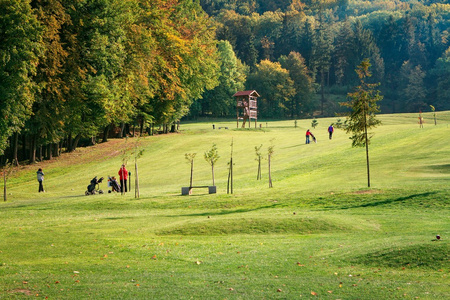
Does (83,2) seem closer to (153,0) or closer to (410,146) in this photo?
(153,0)

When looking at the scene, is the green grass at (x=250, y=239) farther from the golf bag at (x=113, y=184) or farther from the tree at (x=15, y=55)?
the tree at (x=15, y=55)

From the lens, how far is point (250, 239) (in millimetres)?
17719

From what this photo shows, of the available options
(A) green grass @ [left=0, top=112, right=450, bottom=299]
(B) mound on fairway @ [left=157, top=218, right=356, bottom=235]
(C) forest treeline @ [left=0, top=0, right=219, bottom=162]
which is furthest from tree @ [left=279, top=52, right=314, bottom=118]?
(B) mound on fairway @ [left=157, top=218, right=356, bottom=235]

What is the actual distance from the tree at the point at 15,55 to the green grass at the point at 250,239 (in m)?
7.92

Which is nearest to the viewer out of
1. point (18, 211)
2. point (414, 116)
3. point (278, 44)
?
point (18, 211)

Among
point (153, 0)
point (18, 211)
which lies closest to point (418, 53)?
point (153, 0)

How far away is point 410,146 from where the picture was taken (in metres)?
46.5

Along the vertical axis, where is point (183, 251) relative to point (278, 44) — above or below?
below

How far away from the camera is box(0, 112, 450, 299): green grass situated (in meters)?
11.9

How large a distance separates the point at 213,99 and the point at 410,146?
80.1 m

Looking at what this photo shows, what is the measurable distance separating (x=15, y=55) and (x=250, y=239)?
30.5 meters

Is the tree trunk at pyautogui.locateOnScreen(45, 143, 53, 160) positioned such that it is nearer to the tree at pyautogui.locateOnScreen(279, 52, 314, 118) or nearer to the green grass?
the green grass

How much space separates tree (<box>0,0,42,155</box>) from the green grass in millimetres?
7918

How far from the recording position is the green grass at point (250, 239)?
11.9m
